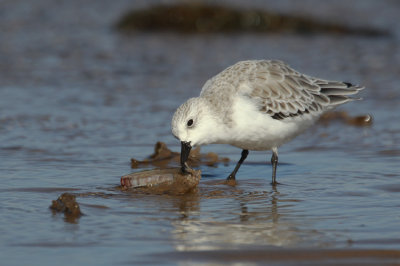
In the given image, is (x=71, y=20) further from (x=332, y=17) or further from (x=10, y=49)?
(x=332, y=17)

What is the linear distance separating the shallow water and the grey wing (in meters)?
0.63

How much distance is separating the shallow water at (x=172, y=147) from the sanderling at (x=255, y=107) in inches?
17.6

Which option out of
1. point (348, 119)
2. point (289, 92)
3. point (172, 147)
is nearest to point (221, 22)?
point (348, 119)

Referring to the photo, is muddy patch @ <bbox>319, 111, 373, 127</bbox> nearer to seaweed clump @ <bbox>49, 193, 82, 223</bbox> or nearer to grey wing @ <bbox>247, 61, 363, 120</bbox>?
grey wing @ <bbox>247, 61, 363, 120</bbox>

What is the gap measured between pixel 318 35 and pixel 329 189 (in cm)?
1019

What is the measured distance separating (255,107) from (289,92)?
2.34ft

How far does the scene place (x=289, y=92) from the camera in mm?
7605

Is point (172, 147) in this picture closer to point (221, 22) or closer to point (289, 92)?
point (289, 92)

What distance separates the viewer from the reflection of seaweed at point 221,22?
16.7 m

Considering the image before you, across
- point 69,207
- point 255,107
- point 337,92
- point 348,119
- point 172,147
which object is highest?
point 337,92

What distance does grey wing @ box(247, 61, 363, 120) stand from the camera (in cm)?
727

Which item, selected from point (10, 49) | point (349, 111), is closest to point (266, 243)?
point (349, 111)

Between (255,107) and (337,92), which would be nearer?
(255,107)

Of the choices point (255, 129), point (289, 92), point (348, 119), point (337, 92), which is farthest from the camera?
point (348, 119)
